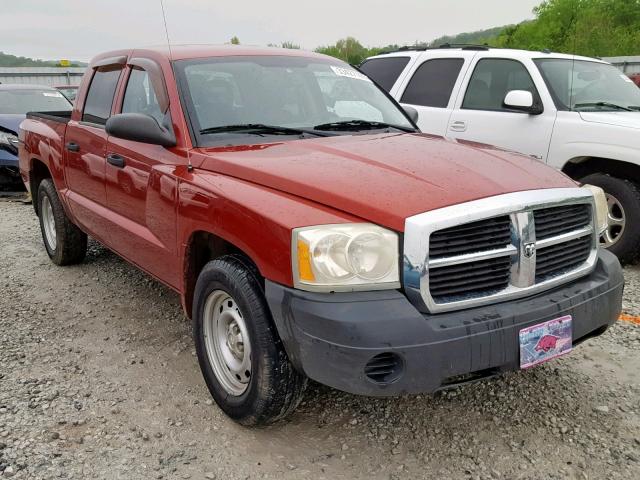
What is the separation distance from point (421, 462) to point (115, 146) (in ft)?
8.53

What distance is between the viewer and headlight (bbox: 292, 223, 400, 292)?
225cm

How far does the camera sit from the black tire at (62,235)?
→ 504cm

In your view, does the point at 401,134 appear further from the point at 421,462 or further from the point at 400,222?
the point at 421,462

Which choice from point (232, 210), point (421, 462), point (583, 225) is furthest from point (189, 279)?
point (583, 225)

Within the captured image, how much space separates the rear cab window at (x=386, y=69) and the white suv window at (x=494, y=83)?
0.93m

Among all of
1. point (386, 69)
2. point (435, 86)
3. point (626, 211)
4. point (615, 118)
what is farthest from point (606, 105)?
point (386, 69)

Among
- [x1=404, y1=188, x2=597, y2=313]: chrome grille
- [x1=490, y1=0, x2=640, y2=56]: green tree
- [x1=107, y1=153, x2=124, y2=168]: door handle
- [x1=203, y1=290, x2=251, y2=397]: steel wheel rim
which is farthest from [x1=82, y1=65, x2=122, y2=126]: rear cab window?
[x1=490, y1=0, x2=640, y2=56]: green tree

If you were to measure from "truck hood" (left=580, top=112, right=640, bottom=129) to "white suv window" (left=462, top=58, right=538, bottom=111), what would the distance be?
0.58m

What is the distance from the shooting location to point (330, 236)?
7.45ft

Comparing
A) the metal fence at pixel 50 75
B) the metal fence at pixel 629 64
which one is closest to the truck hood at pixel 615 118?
the metal fence at pixel 629 64

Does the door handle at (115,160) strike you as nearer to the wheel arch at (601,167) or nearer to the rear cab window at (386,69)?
the rear cab window at (386,69)

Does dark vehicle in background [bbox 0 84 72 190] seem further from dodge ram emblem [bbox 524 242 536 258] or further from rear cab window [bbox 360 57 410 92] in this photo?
dodge ram emblem [bbox 524 242 536 258]

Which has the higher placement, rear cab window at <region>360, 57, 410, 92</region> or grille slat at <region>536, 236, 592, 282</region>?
rear cab window at <region>360, 57, 410, 92</region>

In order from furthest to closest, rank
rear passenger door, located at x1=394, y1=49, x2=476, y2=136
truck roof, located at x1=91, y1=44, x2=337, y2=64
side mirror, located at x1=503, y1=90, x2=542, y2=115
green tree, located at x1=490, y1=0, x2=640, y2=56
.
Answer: green tree, located at x1=490, y1=0, x2=640, y2=56, rear passenger door, located at x1=394, y1=49, x2=476, y2=136, side mirror, located at x1=503, y1=90, x2=542, y2=115, truck roof, located at x1=91, y1=44, x2=337, y2=64
